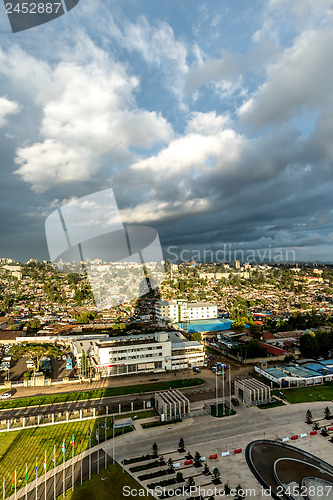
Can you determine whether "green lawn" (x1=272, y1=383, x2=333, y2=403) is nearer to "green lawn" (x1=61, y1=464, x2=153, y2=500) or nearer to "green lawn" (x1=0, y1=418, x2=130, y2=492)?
"green lawn" (x1=0, y1=418, x2=130, y2=492)

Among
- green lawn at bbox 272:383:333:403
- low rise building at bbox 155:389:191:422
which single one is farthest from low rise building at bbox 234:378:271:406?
low rise building at bbox 155:389:191:422

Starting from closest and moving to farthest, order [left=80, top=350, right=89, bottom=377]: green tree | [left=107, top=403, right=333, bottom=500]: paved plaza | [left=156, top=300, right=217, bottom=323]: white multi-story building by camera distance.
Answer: [left=107, top=403, right=333, bottom=500]: paved plaza → [left=80, top=350, right=89, bottom=377]: green tree → [left=156, top=300, right=217, bottom=323]: white multi-story building

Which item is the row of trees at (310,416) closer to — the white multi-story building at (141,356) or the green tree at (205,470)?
the green tree at (205,470)

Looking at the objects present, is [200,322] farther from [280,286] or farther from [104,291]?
[280,286]

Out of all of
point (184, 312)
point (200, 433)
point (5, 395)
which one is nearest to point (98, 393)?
point (5, 395)

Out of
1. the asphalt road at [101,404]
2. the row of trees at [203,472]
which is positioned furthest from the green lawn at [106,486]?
the asphalt road at [101,404]

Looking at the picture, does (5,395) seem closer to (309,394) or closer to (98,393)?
(98,393)
